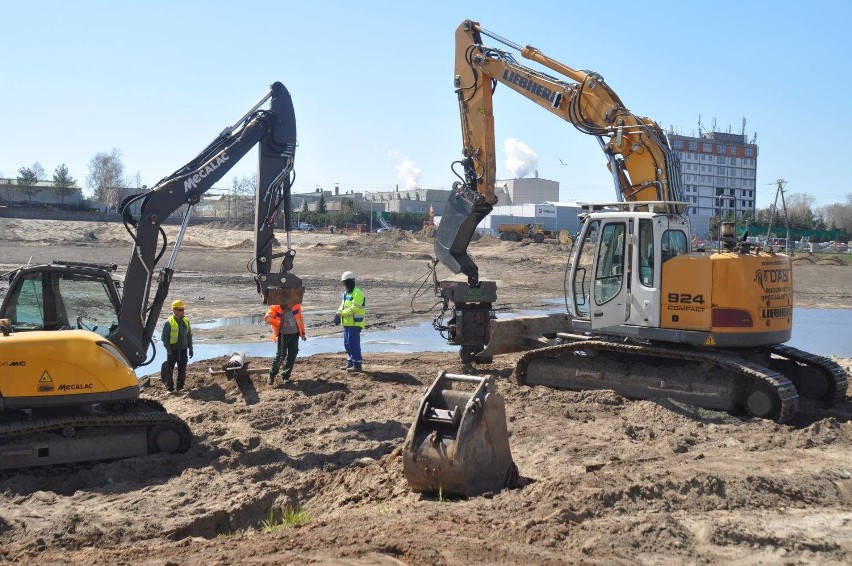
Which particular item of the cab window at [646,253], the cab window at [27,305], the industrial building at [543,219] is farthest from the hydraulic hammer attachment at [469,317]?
the industrial building at [543,219]

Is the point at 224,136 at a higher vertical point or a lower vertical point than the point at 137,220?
higher

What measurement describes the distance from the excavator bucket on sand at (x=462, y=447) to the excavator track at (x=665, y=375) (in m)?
3.90

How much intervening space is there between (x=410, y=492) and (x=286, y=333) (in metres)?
5.34

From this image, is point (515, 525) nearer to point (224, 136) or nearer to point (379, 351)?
point (224, 136)

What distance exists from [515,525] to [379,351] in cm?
1151

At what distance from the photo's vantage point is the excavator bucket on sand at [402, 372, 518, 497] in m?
6.90

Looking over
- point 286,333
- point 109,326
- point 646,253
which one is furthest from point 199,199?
point 646,253

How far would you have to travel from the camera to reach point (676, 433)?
30.6 ft

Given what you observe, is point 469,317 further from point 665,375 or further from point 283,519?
point 283,519

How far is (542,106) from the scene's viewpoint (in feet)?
43.4

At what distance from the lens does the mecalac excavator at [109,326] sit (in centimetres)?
853

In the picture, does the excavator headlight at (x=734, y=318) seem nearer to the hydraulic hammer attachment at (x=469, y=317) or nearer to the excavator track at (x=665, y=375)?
the excavator track at (x=665, y=375)

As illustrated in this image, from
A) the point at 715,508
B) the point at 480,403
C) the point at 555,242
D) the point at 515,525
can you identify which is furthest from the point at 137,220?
the point at 555,242

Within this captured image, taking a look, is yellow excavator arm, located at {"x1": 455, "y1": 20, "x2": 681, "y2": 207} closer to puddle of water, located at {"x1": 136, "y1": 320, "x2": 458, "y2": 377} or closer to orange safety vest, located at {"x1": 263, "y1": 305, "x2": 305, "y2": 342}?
orange safety vest, located at {"x1": 263, "y1": 305, "x2": 305, "y2": 342}
